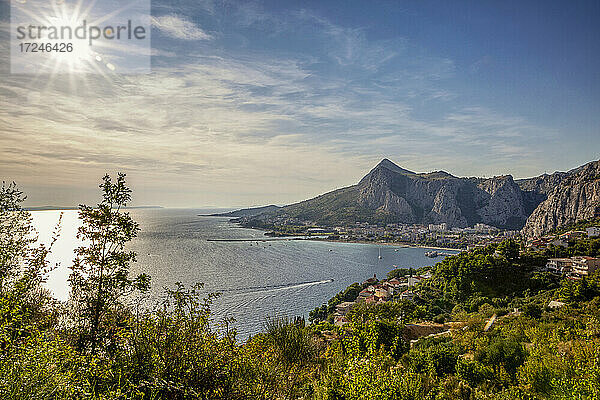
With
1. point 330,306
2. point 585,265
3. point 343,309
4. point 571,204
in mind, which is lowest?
point 330,306

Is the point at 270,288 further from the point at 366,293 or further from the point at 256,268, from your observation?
the point at 366,293

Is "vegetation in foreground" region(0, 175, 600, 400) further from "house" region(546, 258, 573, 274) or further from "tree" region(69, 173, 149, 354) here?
"house" region(546, 258, 573, 274)

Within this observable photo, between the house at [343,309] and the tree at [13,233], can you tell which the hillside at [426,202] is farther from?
the tree at [13,233]

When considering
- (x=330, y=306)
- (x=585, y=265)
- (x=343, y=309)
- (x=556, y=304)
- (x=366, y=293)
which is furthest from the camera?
(x=366, y=293)

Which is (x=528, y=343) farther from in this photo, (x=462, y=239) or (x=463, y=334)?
(x=462, y=239)

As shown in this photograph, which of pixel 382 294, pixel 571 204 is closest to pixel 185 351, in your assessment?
pixel 382 294

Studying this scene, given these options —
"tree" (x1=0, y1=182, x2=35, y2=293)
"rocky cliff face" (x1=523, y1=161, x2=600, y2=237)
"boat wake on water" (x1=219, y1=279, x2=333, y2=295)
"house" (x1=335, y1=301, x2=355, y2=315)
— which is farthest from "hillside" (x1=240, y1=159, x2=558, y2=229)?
"tree" (x1=0, y1=182, x2=35, y2=293)
